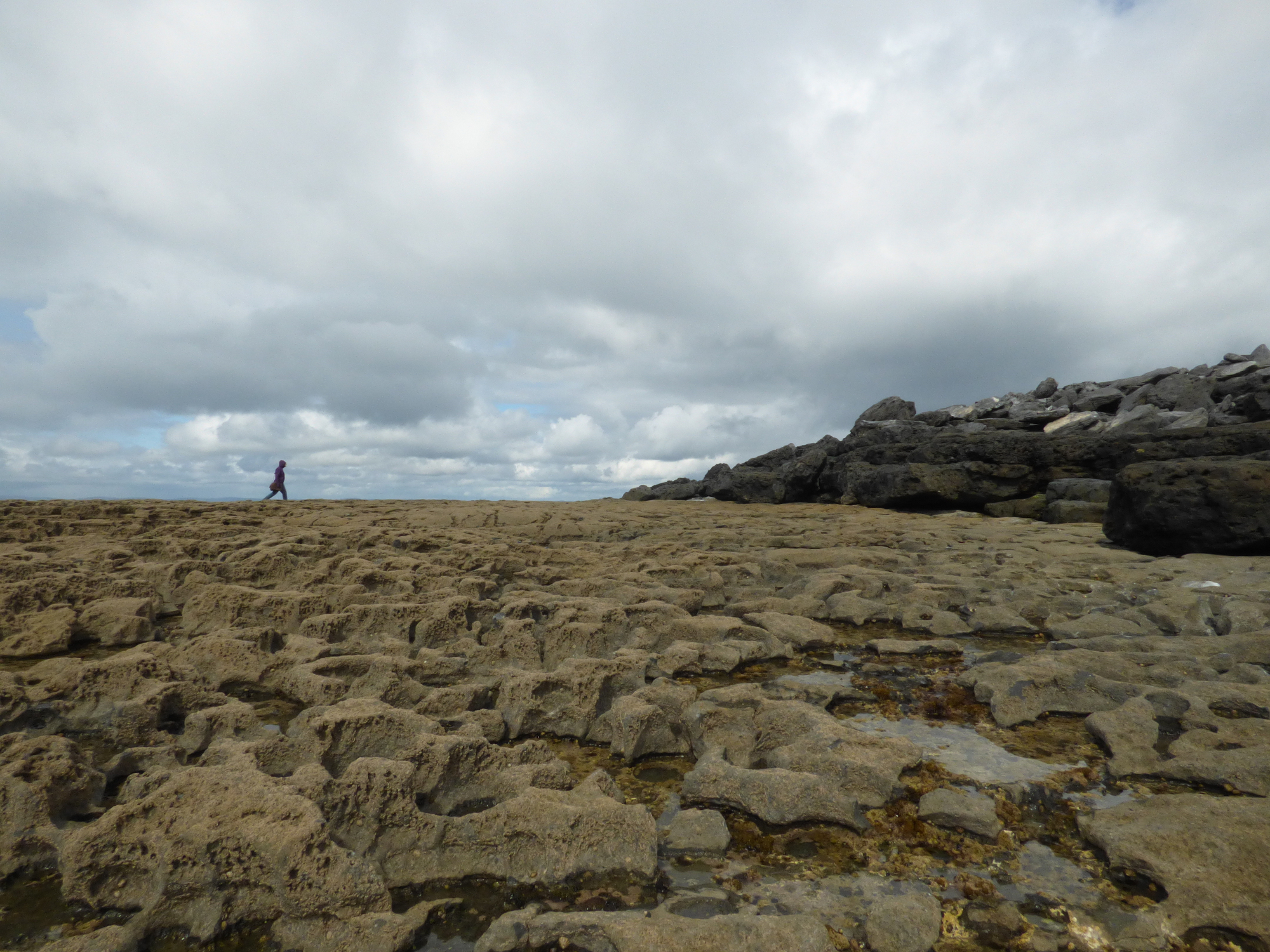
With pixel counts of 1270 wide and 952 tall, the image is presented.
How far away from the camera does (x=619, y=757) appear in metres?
4.14

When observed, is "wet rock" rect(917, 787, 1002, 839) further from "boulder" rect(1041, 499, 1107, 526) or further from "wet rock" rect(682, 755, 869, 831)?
"boulder" rect(1041, 499, 1107, 526)

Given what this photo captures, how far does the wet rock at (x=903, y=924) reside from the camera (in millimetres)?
2451

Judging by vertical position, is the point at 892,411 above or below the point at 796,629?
above

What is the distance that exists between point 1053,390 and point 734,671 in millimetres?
32080

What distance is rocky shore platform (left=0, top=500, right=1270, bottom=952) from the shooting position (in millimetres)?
2643

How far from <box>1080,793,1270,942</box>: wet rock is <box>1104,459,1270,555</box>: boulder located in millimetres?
7120

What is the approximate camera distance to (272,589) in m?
6.86

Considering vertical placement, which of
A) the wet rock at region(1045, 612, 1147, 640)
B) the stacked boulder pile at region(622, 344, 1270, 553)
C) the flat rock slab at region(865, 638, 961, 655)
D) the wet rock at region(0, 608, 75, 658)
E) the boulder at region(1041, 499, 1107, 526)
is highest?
the stacked boulder pile at region(622, 344, 1270, 553)

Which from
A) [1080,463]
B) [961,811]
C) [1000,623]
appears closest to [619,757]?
[961,811]

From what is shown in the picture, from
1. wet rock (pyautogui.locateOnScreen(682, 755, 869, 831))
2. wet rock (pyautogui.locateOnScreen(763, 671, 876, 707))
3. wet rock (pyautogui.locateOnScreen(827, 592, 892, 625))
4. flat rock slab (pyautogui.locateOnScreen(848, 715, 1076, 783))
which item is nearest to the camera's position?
wet rock (pyautogui.locateOnScreen(682, 755, 869, 831))

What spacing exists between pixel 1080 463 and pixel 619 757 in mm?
15634

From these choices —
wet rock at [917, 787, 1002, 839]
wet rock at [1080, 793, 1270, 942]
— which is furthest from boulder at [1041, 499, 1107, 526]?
wet rock at [917, 787, 1002, 839]

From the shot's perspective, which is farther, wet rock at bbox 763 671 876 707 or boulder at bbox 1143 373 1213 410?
boulder at bbox 1143 373 1213 410

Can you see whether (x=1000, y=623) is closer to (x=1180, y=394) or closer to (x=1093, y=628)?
(x=1093, y=628)
